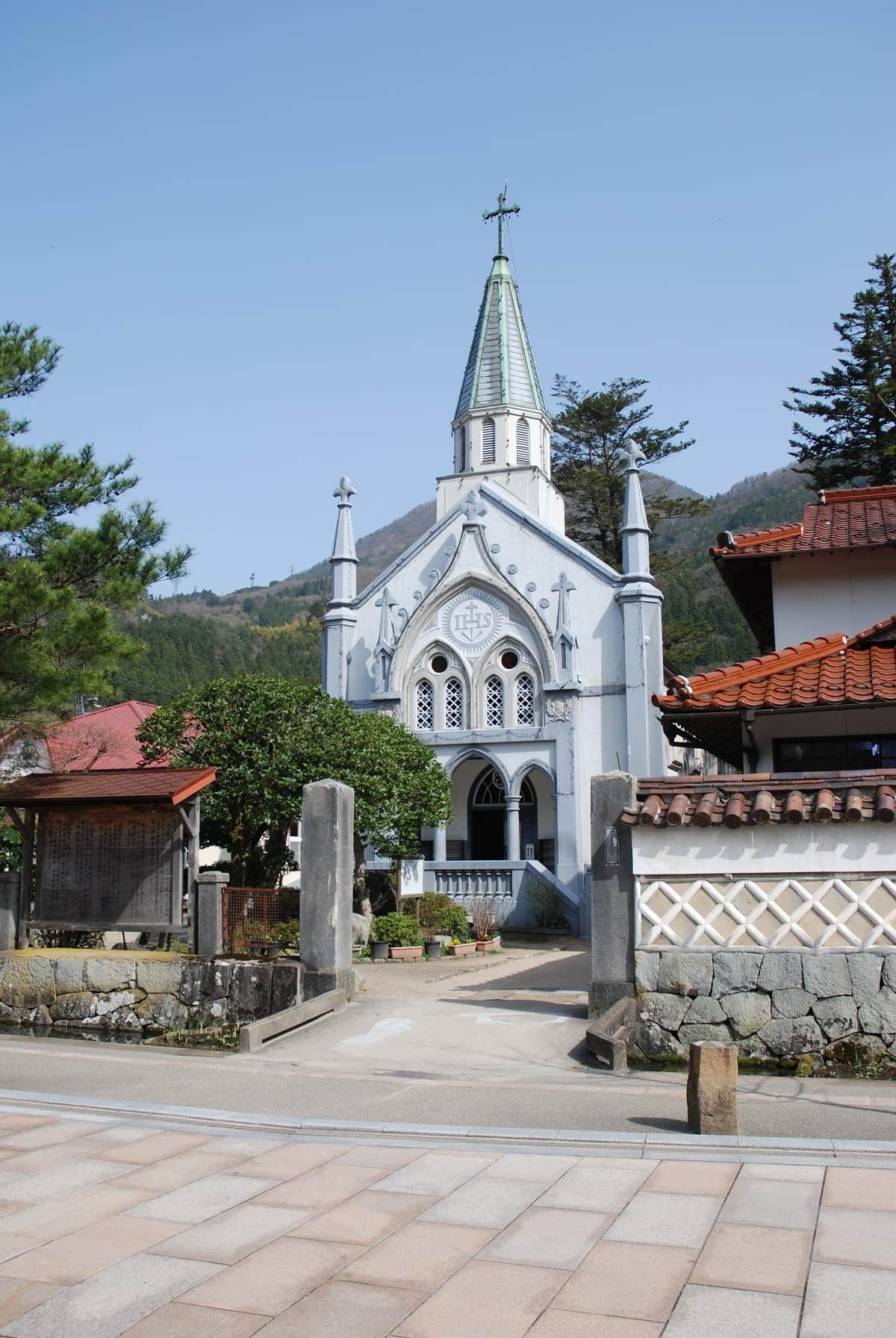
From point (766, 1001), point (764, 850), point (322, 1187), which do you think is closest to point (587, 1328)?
point (322, 1187)

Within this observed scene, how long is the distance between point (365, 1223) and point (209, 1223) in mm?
850

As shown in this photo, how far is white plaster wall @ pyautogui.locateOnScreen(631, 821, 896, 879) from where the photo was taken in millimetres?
11016

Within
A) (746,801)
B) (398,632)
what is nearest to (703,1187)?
(746,801)

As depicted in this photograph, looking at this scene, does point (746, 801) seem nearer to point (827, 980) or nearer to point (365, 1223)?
point (827, 980)

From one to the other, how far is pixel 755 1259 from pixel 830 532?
15.9m

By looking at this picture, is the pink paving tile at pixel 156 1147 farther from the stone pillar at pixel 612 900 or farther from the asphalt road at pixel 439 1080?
the stone pillar at pixel 612 900

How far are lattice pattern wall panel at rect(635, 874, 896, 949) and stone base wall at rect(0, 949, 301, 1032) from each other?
17.2ft

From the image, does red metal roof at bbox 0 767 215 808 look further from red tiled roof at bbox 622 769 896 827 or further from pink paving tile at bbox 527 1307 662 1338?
pink paving tile at bbox 527 1307 662 1338

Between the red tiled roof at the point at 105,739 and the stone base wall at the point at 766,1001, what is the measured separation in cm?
1357

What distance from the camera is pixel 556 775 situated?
97.0 feet

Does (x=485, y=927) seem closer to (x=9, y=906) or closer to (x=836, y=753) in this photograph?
(x=9, y=906)

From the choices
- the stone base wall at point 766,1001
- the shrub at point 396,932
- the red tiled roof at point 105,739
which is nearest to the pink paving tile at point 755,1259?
the stone base wall at point 766,1001

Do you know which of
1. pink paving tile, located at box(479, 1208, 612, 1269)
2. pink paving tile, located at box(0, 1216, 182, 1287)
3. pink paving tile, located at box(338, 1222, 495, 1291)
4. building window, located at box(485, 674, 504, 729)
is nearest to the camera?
pink paving tile, located at box(338, 1222, 495, 1291)

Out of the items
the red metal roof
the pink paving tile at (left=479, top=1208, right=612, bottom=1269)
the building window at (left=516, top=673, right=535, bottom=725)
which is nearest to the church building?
the building window at (left=516, top=673, right=535, bottom=725)
